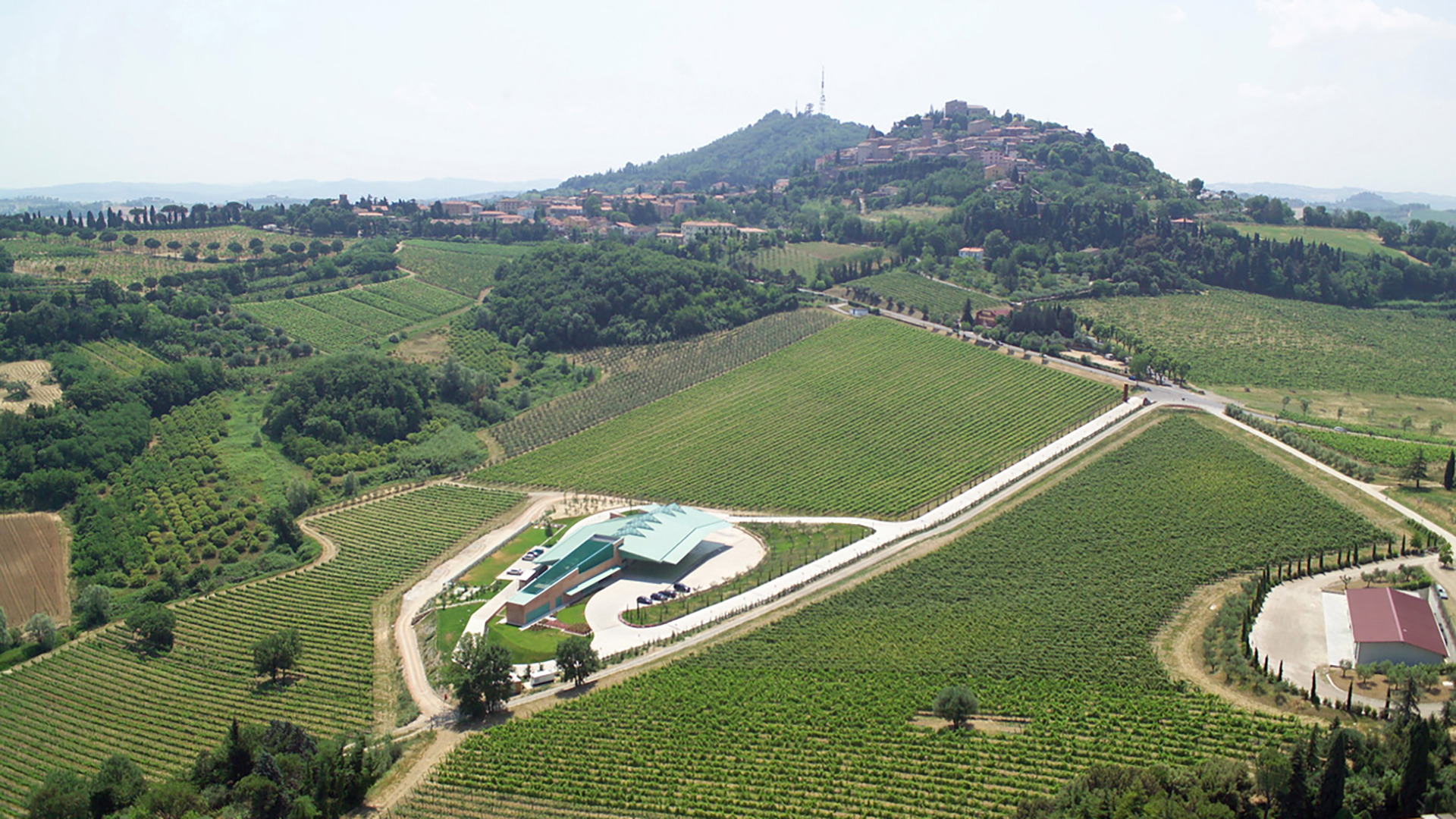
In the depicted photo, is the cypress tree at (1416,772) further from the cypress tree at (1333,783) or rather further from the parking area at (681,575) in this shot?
the parking area at (681,575)

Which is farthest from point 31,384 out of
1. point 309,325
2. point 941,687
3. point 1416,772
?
point 1416,772

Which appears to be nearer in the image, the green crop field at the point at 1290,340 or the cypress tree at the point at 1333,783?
the cypress tree at the point at 1333,783

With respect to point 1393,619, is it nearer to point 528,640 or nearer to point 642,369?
point 528,640

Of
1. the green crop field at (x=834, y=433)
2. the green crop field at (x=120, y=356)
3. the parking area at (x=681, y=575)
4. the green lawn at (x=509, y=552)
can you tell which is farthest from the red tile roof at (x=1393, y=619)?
the green crop field at (x=120, y=356)

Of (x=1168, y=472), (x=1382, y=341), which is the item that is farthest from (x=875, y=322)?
(x=1382, y=341)

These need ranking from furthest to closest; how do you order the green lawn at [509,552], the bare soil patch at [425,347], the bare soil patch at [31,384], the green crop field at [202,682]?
the bare soil patch at [425,347] < the bare soil patch at [31,384] < the green lawn at [509,552] < the green crop field at [202,682]
